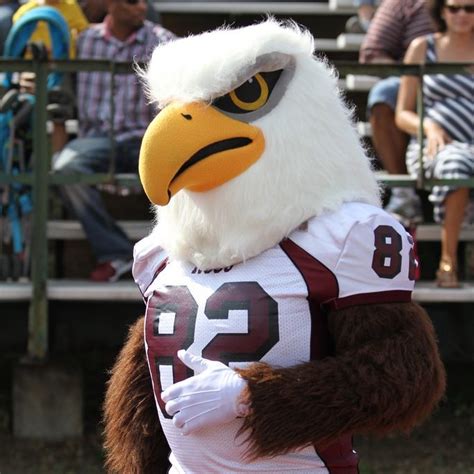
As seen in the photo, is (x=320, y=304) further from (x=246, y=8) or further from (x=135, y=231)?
(x=246, y=8)

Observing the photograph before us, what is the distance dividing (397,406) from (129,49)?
381cm

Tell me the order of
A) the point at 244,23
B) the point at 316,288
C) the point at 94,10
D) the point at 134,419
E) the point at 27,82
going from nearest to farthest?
the point at 316,288
the point at 134,419
the point at 27,82
the point at 94,10
the point at 244,23

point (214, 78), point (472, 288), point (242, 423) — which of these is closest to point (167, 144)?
point (214, 78)

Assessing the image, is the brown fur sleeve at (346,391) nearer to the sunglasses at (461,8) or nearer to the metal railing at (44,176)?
the metal railing at (44,176)

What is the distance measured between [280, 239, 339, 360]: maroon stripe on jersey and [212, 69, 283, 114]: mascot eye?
311 millimetres

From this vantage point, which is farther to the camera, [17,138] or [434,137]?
[17,138]

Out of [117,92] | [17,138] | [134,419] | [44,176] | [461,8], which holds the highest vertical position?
[461,8]

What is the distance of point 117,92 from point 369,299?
3.41 meters

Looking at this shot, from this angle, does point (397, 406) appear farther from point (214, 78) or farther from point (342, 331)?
point (214, 78)

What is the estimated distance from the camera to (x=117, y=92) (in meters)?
5.95

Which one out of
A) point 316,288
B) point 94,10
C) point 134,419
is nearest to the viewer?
point 316,288

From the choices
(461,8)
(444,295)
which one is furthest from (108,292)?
(461,8)

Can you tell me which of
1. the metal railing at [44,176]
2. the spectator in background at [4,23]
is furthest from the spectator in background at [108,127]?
the spectator in background at [4,23]

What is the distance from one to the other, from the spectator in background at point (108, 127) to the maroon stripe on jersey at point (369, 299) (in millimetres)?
3002
